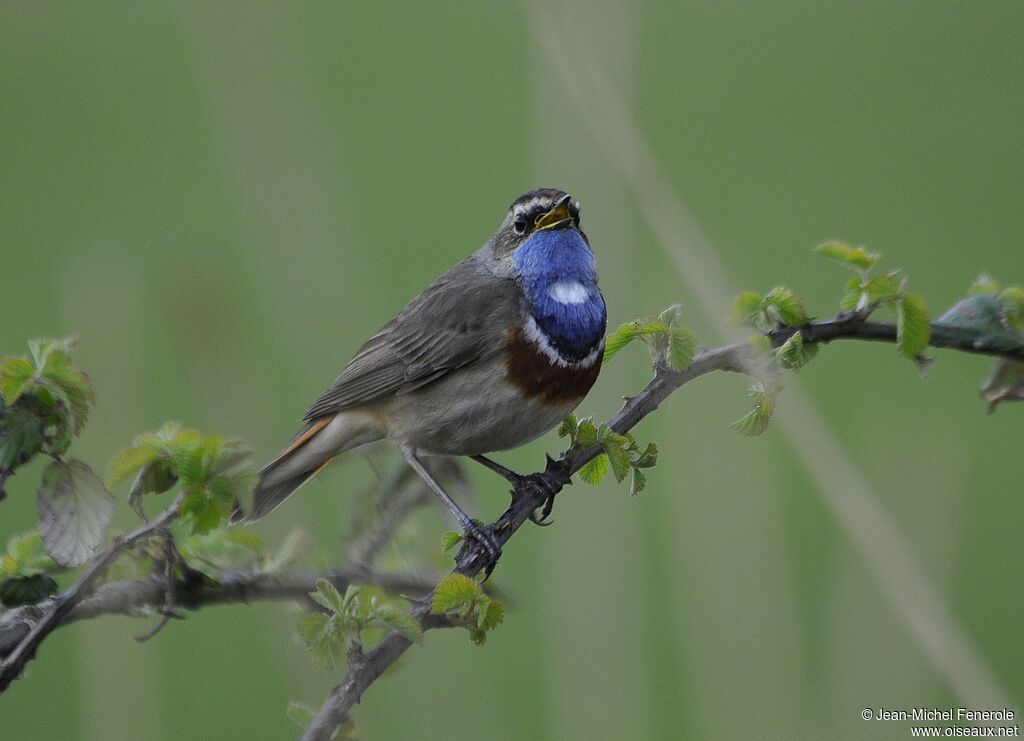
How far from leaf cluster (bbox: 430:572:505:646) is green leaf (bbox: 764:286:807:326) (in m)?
0.52

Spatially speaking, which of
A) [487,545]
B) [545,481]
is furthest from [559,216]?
[487,545]

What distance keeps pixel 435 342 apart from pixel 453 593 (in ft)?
5.00

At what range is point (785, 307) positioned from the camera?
167 centimetres

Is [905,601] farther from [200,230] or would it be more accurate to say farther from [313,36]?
[313,36]

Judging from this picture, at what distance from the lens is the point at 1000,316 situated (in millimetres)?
1685

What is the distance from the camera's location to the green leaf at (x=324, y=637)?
4.55ft

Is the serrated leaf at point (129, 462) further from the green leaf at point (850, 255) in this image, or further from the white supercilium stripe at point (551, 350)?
the white supercilium stripe at point (551, 350)

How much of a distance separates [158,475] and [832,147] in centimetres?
936

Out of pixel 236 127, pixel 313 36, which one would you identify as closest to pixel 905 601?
pixel 236 127

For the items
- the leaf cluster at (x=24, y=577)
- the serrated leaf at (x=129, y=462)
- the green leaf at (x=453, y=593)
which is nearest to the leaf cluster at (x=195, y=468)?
the serrated leaf at (x=129, y=462)

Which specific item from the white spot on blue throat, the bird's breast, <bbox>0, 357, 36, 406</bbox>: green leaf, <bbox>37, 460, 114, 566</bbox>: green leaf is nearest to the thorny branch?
<bbox>37, 460, 114, 566</bbox>: green leaf

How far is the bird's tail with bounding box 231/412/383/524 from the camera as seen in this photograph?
2684 millimetres

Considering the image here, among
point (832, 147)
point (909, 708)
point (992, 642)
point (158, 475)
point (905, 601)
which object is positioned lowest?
point (992, 642)

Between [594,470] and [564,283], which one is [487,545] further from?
[564,283]
